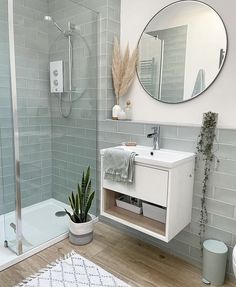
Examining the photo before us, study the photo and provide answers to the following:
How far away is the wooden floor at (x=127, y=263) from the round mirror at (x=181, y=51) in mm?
1374

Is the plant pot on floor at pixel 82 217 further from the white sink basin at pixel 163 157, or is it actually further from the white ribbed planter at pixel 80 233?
the white sink basin at pixel 163 157

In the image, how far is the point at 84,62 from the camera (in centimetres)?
252

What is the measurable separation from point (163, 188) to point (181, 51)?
1.18 metres

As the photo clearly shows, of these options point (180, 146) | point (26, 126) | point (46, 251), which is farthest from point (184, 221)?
point (26, 126)

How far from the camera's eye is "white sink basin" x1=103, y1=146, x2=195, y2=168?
1.62 metres

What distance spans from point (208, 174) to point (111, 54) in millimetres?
1521

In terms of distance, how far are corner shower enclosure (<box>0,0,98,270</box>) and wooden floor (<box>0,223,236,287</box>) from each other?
0.18 m

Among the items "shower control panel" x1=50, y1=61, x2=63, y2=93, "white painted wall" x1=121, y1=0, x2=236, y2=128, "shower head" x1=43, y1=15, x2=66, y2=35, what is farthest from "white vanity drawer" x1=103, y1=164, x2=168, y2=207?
"shower head" x1=43, y1=15, x2=66, y2=35

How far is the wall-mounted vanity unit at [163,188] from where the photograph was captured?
164 centimetres

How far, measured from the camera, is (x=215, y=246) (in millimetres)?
1753

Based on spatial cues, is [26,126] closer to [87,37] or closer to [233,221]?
[87,37]

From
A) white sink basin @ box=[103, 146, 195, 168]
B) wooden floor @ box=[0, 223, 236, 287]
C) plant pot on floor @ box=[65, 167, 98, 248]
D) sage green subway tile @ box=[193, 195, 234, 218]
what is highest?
white sink basin @ box=[103, 146, 195, 168]

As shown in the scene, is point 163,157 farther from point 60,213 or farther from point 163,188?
point 60,213

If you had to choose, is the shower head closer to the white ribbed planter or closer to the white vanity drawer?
the white vanity drawer
